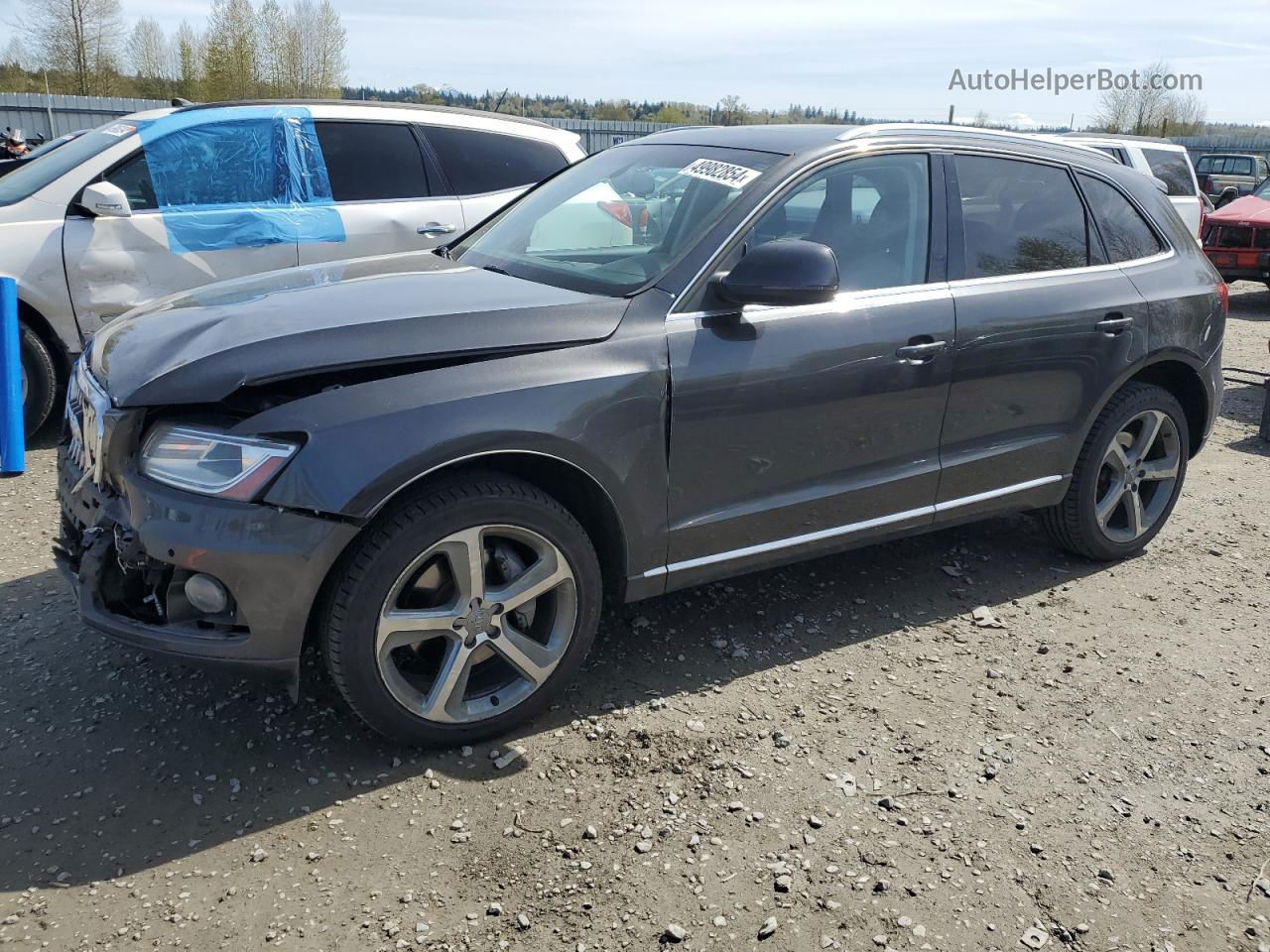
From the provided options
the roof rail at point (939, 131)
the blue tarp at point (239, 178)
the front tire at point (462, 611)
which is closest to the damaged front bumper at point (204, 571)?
the front tire at point (462, 611)

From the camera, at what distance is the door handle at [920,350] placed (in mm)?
3695

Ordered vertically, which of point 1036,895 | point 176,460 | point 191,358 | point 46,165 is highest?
point 46,165

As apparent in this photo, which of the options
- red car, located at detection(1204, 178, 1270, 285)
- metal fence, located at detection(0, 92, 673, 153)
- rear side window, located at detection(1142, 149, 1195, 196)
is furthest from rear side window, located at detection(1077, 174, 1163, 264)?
metal fence, located at detection(0, 92, 673, 153)

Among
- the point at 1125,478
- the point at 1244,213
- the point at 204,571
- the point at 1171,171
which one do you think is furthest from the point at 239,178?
Result: the point at 1244,213

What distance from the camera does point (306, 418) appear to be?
8.93 feet

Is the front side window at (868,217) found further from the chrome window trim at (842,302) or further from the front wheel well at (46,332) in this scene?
the front wheel well at (46,332)

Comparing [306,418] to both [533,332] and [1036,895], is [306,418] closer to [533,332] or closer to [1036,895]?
[533,332]

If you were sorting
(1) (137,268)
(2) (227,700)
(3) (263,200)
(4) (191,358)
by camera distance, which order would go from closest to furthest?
(4) (191,358)
(2) (227,700)
(1) (137,268)
(3) (263,200)

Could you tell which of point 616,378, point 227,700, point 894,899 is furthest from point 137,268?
point 894,899

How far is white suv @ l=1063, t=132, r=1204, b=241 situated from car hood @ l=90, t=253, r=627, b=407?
36.4 ft

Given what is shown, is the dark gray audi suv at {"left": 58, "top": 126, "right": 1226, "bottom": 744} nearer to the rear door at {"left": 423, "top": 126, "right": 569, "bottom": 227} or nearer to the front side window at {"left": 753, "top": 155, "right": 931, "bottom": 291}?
the front side window at {"left": 753, "top": 155, "right": 931, "bottom": 291}

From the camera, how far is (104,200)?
19.1 ft

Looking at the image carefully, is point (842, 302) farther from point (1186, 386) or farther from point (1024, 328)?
point (1186, 386)

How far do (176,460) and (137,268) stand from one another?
383 cm
